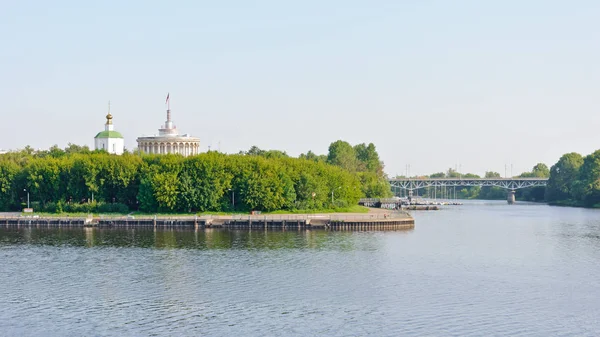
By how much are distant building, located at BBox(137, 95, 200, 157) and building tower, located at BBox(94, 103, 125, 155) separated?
988cm

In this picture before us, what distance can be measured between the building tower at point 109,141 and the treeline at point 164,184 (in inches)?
1000

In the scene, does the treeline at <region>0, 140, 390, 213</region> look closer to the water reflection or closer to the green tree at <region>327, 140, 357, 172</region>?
the water reflection

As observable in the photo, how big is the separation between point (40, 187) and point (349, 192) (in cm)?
3990

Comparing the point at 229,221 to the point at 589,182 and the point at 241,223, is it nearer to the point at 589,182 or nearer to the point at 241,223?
the point at 241,223

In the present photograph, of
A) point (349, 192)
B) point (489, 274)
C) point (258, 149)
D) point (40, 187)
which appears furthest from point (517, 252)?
point (258, 149)

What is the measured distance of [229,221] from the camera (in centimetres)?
8925

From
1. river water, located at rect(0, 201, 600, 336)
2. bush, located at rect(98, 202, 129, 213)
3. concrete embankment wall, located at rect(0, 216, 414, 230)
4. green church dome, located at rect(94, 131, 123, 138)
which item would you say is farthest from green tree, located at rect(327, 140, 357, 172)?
river water, located at rect(0, 201, 600, 336)

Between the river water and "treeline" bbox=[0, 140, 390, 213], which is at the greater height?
"treeline" bbox=[0, 140, 390, 213]

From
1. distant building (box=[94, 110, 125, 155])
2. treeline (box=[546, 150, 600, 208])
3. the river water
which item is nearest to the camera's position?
the river water

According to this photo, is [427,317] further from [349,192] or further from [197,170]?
[349,192]

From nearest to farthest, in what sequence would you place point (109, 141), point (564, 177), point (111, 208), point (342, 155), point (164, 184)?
1. point (164, 184)
2. point (111, 208)
3. point (109, 141)
4. point (342, 155)
5. point (564, 177)

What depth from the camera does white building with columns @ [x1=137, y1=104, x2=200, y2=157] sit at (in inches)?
5773

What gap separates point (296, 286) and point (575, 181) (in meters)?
131

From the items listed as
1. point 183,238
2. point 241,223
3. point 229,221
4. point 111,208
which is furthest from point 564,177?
point 183,238
